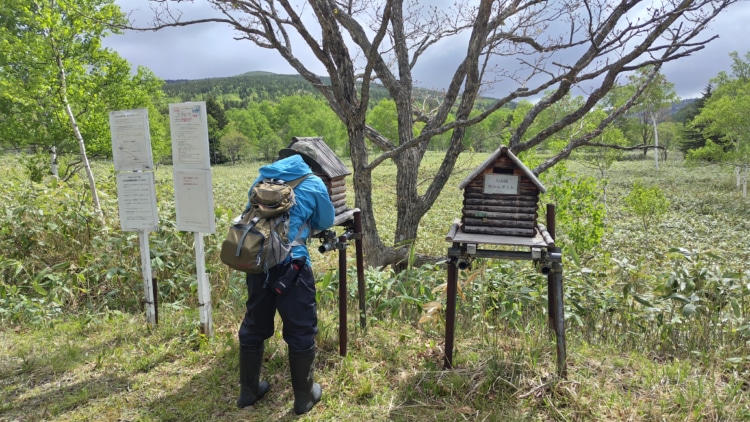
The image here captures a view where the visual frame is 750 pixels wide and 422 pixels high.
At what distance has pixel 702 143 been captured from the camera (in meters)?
33.3

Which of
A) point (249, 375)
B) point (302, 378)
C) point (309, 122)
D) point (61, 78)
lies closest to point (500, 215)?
point (302, 378)

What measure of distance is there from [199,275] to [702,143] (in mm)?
40633

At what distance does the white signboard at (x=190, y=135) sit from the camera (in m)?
3.46

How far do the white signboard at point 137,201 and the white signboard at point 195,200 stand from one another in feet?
1.57

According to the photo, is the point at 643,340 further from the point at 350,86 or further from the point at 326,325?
the point at 350,86

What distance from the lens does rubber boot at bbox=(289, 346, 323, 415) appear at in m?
2.78

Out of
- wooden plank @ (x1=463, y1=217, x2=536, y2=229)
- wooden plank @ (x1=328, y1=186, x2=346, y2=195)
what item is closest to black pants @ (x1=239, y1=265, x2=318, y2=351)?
wooden plank @ (x1=328, y1=186, x2=346, y2=195)

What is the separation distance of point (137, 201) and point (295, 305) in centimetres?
223

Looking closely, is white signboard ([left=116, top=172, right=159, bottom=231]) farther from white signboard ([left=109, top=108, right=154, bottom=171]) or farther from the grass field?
the grass field

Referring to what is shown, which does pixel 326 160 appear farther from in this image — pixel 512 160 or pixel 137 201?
pixel 137 201

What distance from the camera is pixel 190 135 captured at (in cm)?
349

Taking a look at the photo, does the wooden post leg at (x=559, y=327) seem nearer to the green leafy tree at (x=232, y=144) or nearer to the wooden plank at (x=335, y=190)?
the wooden plank at (x=335, y=190)

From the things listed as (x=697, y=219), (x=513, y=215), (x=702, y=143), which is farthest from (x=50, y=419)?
(x=702, y=143)

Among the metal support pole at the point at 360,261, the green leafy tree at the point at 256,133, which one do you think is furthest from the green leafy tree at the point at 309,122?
the metal support pole at the point at 360,261
